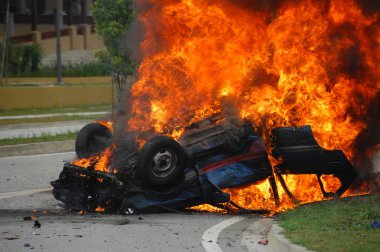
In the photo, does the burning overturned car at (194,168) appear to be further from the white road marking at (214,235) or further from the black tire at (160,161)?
the white road marking at (214,235)

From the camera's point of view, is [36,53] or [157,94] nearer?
[157,94]

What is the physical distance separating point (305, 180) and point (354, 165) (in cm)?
102

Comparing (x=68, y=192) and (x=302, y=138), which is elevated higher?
(x=302, y=138)

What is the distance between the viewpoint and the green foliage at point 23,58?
44.0m

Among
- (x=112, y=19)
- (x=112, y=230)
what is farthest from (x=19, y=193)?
(x=112, y=19)

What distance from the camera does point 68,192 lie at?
10.3 meters

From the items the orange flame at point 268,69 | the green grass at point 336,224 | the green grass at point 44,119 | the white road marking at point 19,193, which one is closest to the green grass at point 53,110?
the green grass at point 44,119

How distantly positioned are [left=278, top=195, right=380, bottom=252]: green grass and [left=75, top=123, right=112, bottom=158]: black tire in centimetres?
314

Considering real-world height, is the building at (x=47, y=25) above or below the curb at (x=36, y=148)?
above

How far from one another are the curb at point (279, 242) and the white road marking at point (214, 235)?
1.80 ft

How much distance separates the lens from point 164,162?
32.0ft

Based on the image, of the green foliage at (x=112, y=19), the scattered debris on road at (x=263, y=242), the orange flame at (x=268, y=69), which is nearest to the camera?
the scattered debris on road at (x=263, y=242)

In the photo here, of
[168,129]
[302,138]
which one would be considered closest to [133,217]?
[168,129]

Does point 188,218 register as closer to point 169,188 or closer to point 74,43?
point 169,188
